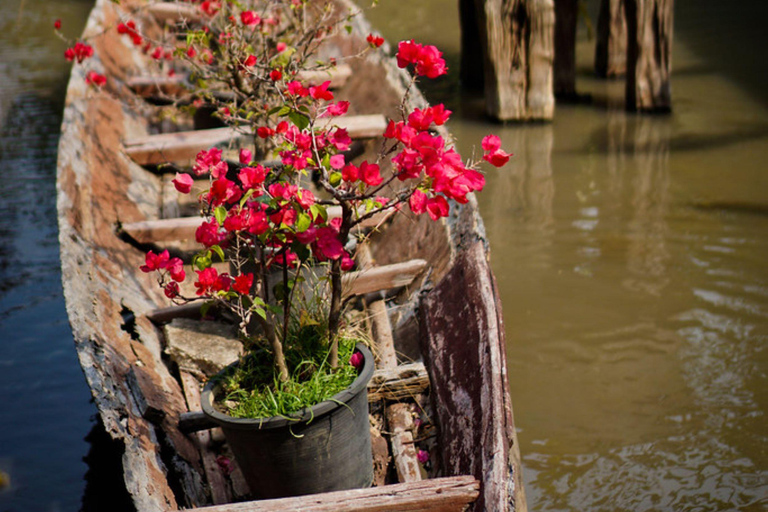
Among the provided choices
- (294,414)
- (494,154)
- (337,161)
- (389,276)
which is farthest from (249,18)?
(294,414)

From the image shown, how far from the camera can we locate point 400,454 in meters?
3.06

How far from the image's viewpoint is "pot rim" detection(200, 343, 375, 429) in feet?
7.98

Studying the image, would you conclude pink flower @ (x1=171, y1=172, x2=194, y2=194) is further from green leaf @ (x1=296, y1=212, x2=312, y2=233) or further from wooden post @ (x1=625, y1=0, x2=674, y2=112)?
wooden post @ (x1=625, y1=0, x2=674, y2=112)

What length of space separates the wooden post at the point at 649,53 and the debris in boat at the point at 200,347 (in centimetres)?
488

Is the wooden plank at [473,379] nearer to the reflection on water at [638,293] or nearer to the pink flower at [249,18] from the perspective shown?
the reflection on water at [638,293]

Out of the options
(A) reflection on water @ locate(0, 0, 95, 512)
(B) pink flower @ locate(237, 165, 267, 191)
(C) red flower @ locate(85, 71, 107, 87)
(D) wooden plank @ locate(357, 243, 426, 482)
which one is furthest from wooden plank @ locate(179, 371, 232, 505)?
(C) red flower @ locate(85, 71, 107, 87)

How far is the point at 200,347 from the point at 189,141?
178cm

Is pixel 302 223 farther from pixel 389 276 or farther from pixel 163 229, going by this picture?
pixel 163 229

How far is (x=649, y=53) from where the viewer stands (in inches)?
272

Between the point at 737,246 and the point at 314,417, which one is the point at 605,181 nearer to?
the point at 737,246

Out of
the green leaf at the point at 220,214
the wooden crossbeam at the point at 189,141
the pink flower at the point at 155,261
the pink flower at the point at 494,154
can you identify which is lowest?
the pink flower at the point at 155,261

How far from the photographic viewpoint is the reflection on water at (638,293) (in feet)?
11.5

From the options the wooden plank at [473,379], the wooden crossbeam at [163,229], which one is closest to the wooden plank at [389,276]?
the wooden plank at [473,379]

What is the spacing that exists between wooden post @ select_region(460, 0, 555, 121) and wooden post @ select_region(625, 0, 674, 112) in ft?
2.30
